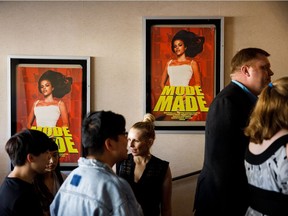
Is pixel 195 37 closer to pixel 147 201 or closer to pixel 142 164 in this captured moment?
pixel 142 164

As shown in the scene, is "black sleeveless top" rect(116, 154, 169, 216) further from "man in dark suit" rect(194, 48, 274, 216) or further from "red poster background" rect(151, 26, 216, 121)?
"red poster background" rect(151, 26, 216, 121)

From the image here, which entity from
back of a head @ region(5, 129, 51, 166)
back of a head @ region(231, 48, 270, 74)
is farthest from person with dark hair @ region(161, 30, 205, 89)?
back of a head @ region(5, 129, 51, 166)

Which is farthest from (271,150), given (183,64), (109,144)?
(183,64)

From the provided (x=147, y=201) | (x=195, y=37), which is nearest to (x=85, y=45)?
(x=195, y=37)

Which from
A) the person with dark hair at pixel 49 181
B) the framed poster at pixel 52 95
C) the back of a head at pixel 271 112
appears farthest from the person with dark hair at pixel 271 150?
the framed poster at pixel 52 95

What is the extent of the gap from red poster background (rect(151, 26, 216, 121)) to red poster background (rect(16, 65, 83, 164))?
0.71 m

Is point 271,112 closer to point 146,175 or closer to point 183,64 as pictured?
point 146,175

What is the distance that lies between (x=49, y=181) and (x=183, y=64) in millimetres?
1633

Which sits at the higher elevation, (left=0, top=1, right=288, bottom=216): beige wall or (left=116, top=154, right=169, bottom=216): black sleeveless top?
(left=0, top=1, right=288, bottom=216): beige wall

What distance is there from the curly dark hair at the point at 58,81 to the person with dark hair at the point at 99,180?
199cm

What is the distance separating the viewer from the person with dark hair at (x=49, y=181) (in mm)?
2184

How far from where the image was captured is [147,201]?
7.56 ft

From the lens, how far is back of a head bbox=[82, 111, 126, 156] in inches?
54.4

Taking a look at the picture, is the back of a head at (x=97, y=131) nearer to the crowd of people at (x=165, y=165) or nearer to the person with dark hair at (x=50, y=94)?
the crowd of people at (x=165, y=165)
